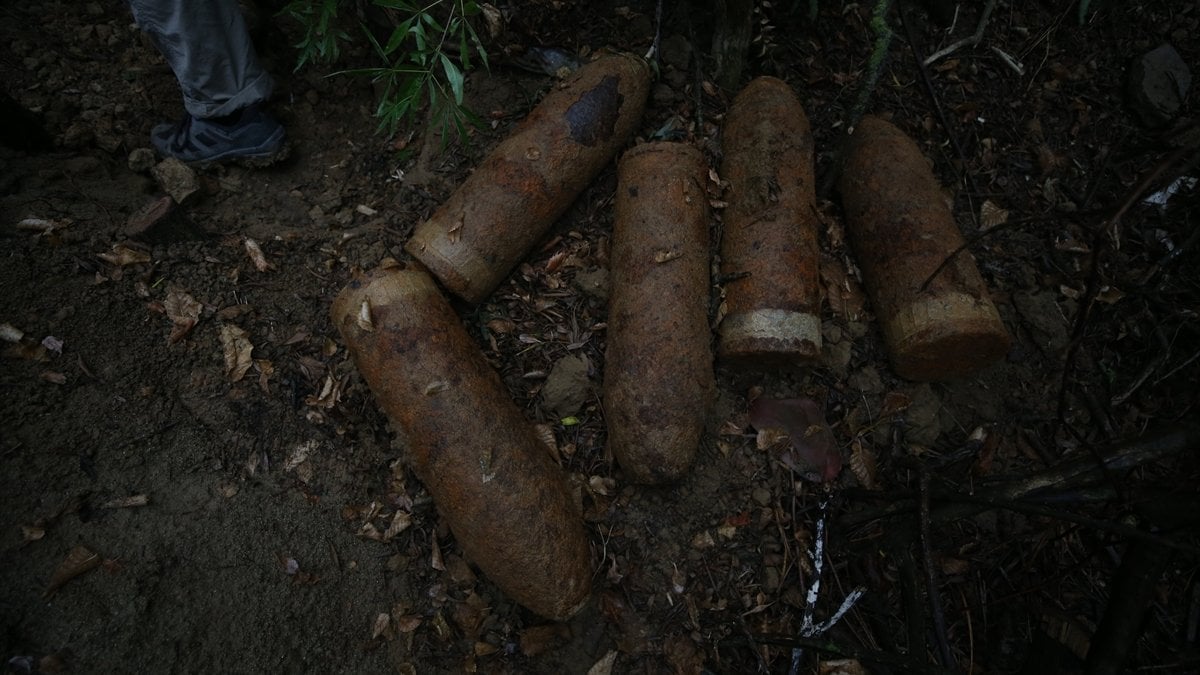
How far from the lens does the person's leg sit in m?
2.58

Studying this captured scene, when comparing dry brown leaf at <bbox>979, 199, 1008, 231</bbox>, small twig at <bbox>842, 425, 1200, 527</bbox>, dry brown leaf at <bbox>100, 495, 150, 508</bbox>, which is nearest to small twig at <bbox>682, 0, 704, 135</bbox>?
dry brown leaf at <bbox>979, 199, 1008, 231</bbox>

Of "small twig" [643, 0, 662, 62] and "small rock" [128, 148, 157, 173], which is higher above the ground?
"small twig" [643, 0, 662, 62]

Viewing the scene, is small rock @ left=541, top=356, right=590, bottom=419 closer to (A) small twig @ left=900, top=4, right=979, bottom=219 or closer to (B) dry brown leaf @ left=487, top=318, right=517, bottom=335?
(B) dry brown leaf @ left=487, top=318, right=517, bottom=335

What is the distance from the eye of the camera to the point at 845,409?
2.65 m

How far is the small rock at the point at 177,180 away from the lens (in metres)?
2.77

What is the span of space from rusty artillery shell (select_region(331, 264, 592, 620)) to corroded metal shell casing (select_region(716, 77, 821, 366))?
943mm

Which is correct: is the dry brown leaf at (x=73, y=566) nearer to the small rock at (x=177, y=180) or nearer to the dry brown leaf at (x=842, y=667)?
the small rock at (x=177, y=180)

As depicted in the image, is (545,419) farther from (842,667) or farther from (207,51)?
(207,51)

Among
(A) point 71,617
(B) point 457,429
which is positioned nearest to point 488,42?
(B) point 457,429

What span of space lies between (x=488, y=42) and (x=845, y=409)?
7.91ft

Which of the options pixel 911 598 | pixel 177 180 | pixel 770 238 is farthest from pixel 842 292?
pixel 177 180

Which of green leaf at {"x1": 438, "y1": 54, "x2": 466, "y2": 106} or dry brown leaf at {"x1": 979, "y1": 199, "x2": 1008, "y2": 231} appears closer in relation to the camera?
green leaf at {"x1": 438, "y1": 54, "x2": 466, "y2": 106}

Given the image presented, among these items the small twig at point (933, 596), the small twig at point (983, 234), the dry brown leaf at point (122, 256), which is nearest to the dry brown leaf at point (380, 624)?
the dry brown leaf at point (122, 256)

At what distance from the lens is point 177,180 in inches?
109
